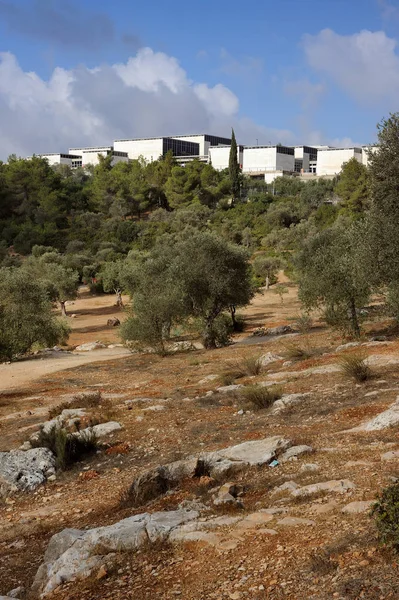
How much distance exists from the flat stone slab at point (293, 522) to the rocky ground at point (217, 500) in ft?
0.05

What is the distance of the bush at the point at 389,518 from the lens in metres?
6.18

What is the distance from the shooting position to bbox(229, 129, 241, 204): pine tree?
114 metres

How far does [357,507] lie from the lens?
7.64 m

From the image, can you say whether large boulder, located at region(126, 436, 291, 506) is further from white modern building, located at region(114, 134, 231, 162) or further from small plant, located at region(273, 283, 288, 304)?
white modern building, located at region(114, 134, 231, 162)

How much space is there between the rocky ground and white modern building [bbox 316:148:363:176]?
133m

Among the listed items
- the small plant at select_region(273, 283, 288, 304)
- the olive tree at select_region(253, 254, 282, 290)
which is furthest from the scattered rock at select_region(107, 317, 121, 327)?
the olive tree at select_region(253, 254, 282, 290)

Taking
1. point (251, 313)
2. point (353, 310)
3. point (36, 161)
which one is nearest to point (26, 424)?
point (353, 310)

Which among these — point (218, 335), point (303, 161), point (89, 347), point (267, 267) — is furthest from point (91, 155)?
point (218, 335)

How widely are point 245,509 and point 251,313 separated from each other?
49.9m

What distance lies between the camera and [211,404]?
17266 millimetres

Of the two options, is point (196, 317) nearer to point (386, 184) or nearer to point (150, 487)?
point (386, 184)

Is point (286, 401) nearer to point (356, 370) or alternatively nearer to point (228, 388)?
point (356, 370)

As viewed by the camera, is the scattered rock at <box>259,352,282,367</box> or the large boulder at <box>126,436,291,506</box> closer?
the large boulder at <box>126,436,291,506</box>

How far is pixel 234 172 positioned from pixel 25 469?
350ft
